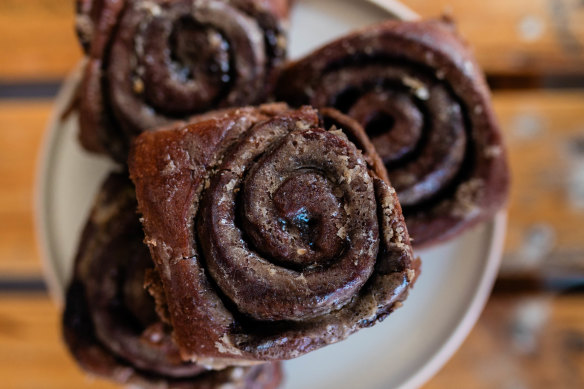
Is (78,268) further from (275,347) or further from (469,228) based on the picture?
(469,228)

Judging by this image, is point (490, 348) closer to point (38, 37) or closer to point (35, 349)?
point (35, 349)

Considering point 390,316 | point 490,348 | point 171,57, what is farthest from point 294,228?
point 490,348

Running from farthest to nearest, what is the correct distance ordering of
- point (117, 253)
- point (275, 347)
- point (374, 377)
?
1. point (374, 377)
2. point (117, 253)
3. point (275, 347)

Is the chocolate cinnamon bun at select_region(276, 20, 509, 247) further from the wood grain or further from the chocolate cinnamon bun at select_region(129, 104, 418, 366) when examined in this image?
the wood grain

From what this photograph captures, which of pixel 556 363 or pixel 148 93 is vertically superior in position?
pixel 148 93

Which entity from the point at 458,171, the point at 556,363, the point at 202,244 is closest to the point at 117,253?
the point at 202,244

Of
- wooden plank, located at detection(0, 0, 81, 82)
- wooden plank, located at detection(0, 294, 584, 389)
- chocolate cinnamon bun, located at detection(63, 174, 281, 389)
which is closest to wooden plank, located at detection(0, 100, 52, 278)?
wooden plank, located at detection(0, 0, 81, 82)

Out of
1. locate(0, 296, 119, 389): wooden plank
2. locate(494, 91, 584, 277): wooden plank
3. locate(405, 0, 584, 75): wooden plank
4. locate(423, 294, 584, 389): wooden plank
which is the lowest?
locate(0, 296, 119, 389): wooden plank
